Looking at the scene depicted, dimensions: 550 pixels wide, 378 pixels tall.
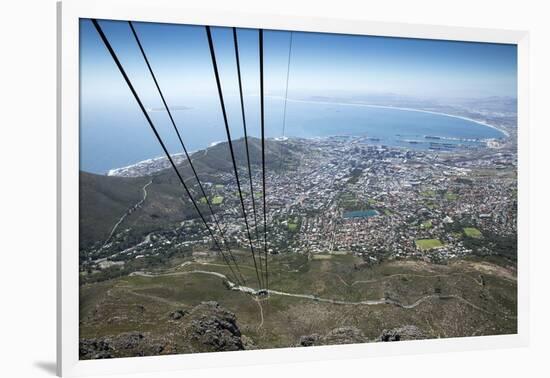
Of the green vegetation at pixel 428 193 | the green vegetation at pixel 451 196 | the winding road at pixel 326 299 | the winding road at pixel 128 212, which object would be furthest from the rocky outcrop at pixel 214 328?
the green vegetation at pixel 451 196

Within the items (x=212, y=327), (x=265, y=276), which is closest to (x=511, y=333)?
(x=265, y=276)

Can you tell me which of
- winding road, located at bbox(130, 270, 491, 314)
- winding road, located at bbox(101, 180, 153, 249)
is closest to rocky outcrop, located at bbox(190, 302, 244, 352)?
winding road, located at bbox(130, 270, 491, 314)

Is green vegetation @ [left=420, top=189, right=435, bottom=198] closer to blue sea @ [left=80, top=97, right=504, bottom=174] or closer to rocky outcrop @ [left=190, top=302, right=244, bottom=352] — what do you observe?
blue sea @ [left=80, top=97, right=504, bottom=174]

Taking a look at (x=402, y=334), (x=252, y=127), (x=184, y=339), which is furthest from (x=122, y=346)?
(x=402, y=334)

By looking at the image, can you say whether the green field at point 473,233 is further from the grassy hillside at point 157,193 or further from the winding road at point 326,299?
the grassy hillside at point 157,193

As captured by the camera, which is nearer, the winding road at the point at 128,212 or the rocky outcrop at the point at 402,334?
the winding road at the point at 128,212

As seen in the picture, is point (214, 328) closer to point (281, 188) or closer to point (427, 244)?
point (281, 188)
